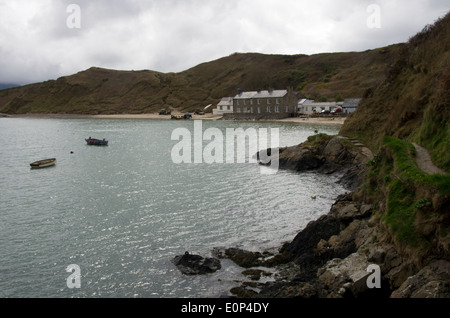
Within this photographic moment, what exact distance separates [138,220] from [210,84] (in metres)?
160

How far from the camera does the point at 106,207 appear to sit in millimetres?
27578

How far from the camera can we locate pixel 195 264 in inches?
698

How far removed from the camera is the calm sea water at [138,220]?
1692 cm

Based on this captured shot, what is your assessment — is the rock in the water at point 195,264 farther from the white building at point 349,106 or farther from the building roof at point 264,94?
the building roof at point 264,94

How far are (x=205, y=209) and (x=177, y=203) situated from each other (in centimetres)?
283

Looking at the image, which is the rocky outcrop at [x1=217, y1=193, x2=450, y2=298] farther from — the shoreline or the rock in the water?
the shoreline

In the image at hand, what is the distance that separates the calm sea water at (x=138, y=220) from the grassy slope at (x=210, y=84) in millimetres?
102021

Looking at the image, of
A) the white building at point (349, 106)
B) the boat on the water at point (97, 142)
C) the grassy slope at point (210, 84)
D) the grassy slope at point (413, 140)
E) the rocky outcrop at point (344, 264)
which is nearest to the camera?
the rocky outcrop at point (344, 264)

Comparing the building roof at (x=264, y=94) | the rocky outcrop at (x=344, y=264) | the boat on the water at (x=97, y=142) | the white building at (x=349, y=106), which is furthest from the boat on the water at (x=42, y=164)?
the building roof at (x=264, y=94)

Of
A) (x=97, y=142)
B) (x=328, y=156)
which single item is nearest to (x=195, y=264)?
(x=328, y=156)

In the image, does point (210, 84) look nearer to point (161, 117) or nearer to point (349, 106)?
point (161, 117)

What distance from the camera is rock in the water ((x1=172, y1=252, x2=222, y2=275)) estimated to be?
17.5 meters

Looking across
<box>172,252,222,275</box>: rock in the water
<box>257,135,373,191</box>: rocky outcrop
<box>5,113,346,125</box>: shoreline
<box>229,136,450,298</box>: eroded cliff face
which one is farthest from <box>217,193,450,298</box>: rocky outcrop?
<box>5,113,346,125</box>: shoreline

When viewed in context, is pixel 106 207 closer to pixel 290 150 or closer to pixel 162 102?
pixel 290 150
